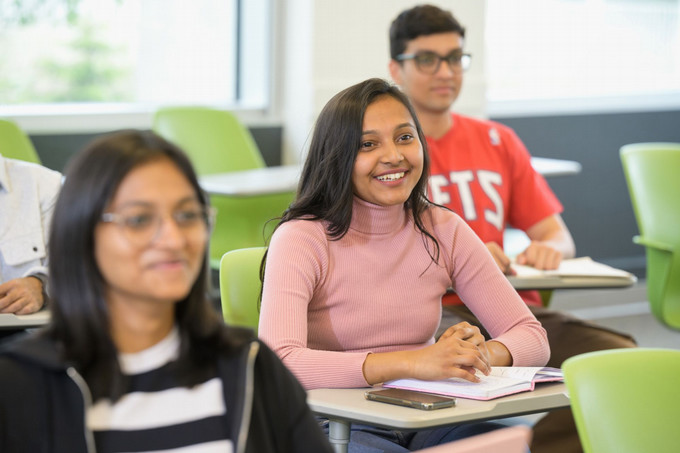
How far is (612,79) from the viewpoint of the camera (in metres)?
6.05

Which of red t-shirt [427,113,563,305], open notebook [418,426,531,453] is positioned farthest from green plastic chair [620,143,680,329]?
open notebook [418,426,531,453]

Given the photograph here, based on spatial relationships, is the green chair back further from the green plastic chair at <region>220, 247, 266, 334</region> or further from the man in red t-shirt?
the green plastic chair at <region>220, 247, 266, 334</region>

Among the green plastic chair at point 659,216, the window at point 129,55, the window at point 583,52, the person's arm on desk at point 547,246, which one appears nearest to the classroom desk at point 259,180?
the green plastic chair at point 659,216

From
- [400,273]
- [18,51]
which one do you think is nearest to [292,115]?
[18,51]

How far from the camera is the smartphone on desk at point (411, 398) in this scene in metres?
1.79

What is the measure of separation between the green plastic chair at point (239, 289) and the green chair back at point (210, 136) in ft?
6.27

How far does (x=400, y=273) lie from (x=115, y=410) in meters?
1.06

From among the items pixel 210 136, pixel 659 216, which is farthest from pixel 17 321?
pixel 659 216

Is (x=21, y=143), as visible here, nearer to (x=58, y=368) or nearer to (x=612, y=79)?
(x=58, y=368)

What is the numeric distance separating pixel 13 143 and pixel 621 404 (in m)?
2.32

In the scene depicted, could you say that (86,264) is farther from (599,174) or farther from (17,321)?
(599,174)

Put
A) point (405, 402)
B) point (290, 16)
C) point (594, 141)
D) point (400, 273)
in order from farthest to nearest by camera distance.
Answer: point (594, 141), point (290, 16), point (400, 273), point (405, 402)

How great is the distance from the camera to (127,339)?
1.32 m

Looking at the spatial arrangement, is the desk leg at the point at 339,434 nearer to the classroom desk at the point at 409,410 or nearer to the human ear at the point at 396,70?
the classroom desk at the point at 409,410
